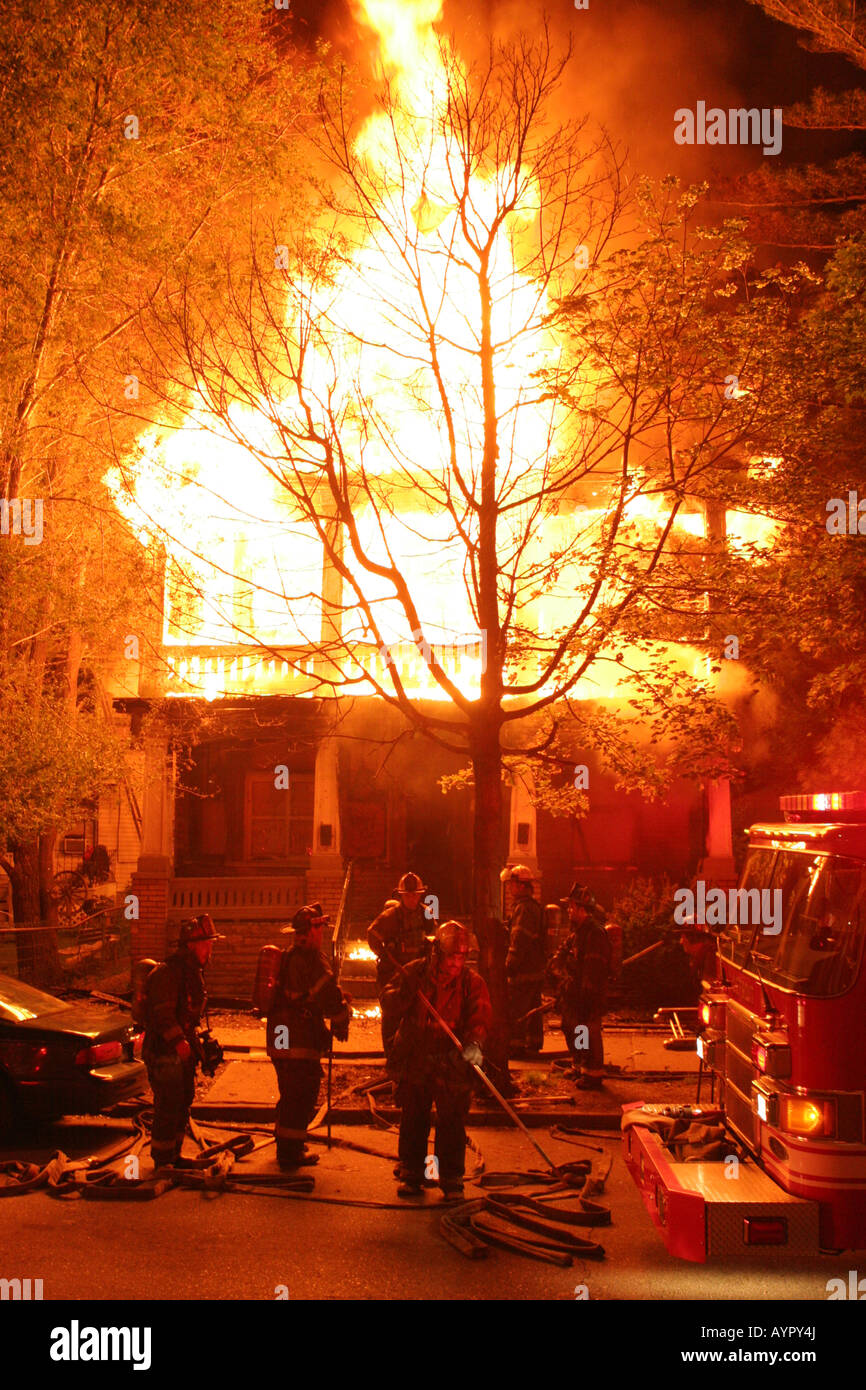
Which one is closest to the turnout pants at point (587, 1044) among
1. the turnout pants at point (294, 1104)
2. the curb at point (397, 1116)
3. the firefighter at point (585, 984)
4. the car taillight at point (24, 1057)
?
the firefighter at point (585, 984)

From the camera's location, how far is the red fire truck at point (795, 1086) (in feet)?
14.9

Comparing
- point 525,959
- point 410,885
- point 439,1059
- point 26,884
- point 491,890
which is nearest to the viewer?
point 439,1059

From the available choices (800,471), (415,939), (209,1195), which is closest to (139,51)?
(800,471)

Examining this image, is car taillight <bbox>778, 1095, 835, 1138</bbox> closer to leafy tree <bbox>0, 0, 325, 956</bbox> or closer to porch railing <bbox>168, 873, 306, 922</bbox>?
leafy tree <bbox>0, 0, 325, 956</bbox>

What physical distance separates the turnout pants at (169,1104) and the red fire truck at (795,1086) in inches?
117

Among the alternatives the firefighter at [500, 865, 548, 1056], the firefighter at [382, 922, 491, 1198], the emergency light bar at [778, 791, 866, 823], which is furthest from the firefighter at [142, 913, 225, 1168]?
the emergency light bar at [778, 791, 866, 823]

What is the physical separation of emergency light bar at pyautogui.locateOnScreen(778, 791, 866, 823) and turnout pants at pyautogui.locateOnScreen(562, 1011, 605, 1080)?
440cm

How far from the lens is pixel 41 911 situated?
572 inches

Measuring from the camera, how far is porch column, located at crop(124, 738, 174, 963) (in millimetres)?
14987

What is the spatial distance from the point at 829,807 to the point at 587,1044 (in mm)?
5024

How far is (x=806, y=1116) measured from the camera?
4605mm

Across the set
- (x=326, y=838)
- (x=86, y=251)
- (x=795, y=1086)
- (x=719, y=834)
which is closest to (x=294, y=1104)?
(x=795, y=1086)

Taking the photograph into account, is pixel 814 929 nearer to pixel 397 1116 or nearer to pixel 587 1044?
pixel 397 1116

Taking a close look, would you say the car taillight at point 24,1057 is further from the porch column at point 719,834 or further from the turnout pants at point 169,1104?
the porch column at point 719,834
